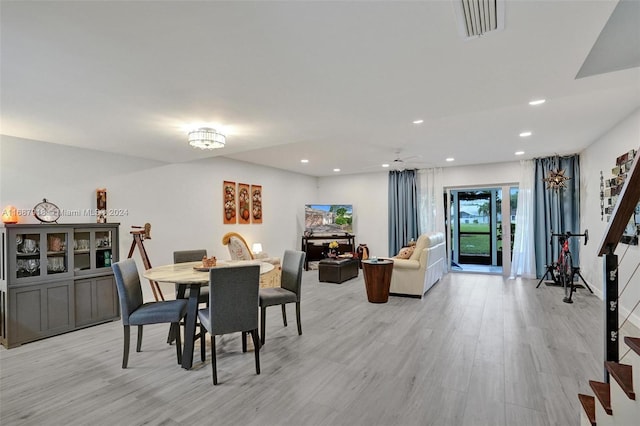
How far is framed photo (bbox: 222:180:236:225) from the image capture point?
6320 millimetres

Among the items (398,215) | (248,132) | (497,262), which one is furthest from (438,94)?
(497,262)

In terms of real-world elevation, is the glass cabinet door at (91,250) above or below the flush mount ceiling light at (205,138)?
below

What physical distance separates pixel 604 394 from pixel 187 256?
13.8 feet

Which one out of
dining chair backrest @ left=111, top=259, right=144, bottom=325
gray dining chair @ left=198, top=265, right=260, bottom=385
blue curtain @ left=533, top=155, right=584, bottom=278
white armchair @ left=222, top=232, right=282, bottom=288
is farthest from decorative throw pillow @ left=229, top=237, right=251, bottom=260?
blue curtain @ left=533, top=155, right=584, bottom=278

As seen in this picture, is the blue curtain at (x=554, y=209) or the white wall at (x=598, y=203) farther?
the blue curtain at (x=554, y=209)

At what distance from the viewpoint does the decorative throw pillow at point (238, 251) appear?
237 inches

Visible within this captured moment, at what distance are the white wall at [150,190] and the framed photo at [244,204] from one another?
138 millimetres

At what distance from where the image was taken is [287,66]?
2.10 metres

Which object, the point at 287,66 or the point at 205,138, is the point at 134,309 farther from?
the point at 287,66

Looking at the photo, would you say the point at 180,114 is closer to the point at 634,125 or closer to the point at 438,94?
the point at 438,94

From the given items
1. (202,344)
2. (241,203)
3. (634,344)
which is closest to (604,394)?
(634,344)

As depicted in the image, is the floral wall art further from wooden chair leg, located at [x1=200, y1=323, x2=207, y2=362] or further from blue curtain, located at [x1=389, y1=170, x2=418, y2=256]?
wooden chair leg, located at [x1=200, y1=323, x2=207, y2=362]

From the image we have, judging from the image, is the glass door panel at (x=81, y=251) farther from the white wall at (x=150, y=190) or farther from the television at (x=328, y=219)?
the television at (x=328, y=219)

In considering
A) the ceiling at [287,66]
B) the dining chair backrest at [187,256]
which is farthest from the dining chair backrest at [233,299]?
the dining chair backrest at [187,256]
